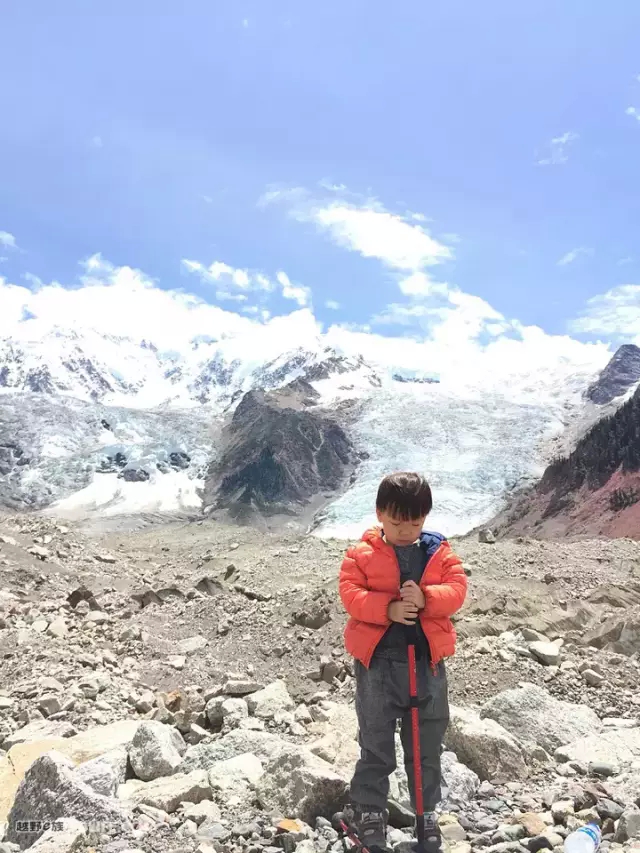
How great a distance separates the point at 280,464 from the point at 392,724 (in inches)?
3829

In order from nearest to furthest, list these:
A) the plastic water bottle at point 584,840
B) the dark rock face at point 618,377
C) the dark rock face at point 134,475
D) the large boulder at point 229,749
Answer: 1. the plastic water bottle at point 584,840
2. the large boulder at point 229,749
3. the dark rock face at point 134,475
4. the dark rock face at point 618,377

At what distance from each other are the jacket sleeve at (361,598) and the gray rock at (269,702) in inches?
121

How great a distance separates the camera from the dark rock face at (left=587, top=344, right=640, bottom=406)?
A: 412ft

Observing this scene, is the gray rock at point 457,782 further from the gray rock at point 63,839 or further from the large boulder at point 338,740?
the gray rock at point 63,839

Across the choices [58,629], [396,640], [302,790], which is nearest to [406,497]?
[396,640]

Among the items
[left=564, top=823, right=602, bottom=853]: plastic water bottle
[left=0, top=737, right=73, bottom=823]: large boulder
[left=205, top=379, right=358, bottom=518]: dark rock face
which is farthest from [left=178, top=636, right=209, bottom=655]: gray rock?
[left=205, top=379, right=358, bottom=518]: dark rock face

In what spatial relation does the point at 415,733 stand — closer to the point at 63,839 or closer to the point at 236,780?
the point at 236,780

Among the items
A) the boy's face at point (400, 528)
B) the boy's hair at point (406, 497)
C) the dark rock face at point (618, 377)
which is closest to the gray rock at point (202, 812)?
the boy's face at point (400, 528)

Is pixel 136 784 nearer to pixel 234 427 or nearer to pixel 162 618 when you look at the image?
pixel 162 618

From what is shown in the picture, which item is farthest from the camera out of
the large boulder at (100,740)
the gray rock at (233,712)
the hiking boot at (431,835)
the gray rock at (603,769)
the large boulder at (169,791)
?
the gray rock at (233,712)

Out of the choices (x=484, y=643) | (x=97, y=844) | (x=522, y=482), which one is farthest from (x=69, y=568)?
(x=522, y=482)

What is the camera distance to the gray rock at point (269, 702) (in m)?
6.29

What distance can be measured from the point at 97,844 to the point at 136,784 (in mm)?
1103

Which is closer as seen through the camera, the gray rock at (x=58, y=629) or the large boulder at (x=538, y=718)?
the large boulder at (x=538, y=718)
